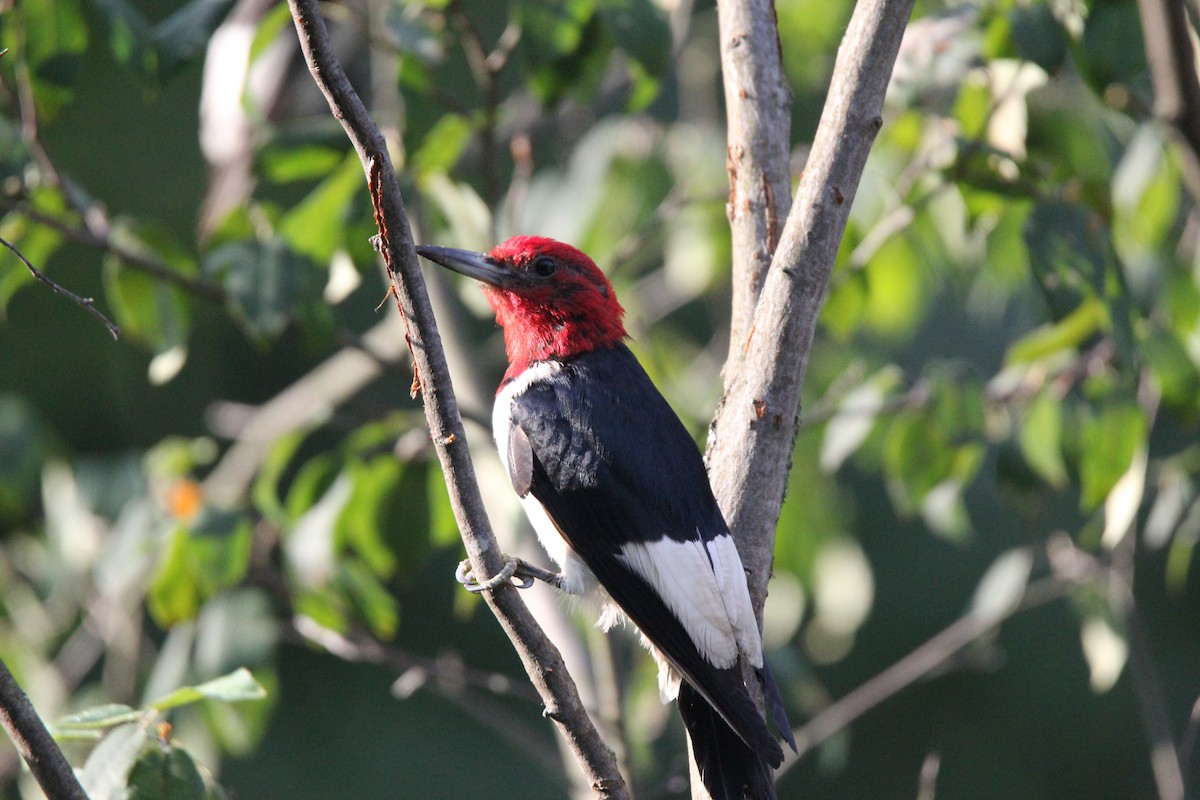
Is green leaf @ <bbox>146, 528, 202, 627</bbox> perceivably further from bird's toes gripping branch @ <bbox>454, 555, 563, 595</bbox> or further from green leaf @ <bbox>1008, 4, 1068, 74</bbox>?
green leaf @ <bbox>1008, 4, 1068, 74</bbox>

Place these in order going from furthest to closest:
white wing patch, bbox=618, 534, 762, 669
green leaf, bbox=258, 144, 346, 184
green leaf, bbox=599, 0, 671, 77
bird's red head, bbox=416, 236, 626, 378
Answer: bird's red head, bbox=416, 236, 626, 378 < green leaf, bbox=258, 144, 346, 184 < green leaf, bbox=599, 0, 671, 77 < white wing patch, bbox=618, 534, 762, 669

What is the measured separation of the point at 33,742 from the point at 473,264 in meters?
1.45

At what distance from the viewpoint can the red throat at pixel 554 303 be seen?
2939 millimetres

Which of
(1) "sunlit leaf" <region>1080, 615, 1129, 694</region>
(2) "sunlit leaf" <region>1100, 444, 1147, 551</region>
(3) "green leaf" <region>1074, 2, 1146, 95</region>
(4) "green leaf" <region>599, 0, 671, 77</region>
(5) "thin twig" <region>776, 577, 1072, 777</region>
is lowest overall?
(5) "thin twig" <region>776, 577, 1072, 777</region>

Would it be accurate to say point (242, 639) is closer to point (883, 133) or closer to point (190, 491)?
point (190, 491)

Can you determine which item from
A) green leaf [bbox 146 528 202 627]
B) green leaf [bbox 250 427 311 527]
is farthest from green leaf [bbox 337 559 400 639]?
green leaf [bbox 146 528 202 627]

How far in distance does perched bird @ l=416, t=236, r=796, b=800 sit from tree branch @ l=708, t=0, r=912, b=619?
6.7 inches

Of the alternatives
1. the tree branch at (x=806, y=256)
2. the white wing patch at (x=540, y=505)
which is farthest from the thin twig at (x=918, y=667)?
the tree branch at (x=806, y=256)

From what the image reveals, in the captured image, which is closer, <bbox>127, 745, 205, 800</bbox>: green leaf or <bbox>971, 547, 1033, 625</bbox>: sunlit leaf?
<bbox>127, 745, 205, 800</bbox>: green leaf

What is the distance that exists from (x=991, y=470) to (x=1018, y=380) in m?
2.91

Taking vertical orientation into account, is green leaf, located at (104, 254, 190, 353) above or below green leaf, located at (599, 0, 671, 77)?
below

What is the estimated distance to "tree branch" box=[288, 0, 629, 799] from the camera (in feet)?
5.75

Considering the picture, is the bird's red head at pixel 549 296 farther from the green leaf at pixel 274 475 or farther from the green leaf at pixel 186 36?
the green leaf at pixel 186 36

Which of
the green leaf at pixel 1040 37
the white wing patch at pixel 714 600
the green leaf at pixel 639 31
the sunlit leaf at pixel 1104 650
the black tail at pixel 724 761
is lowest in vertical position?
the sunlit leaf at pixel 1104 650
